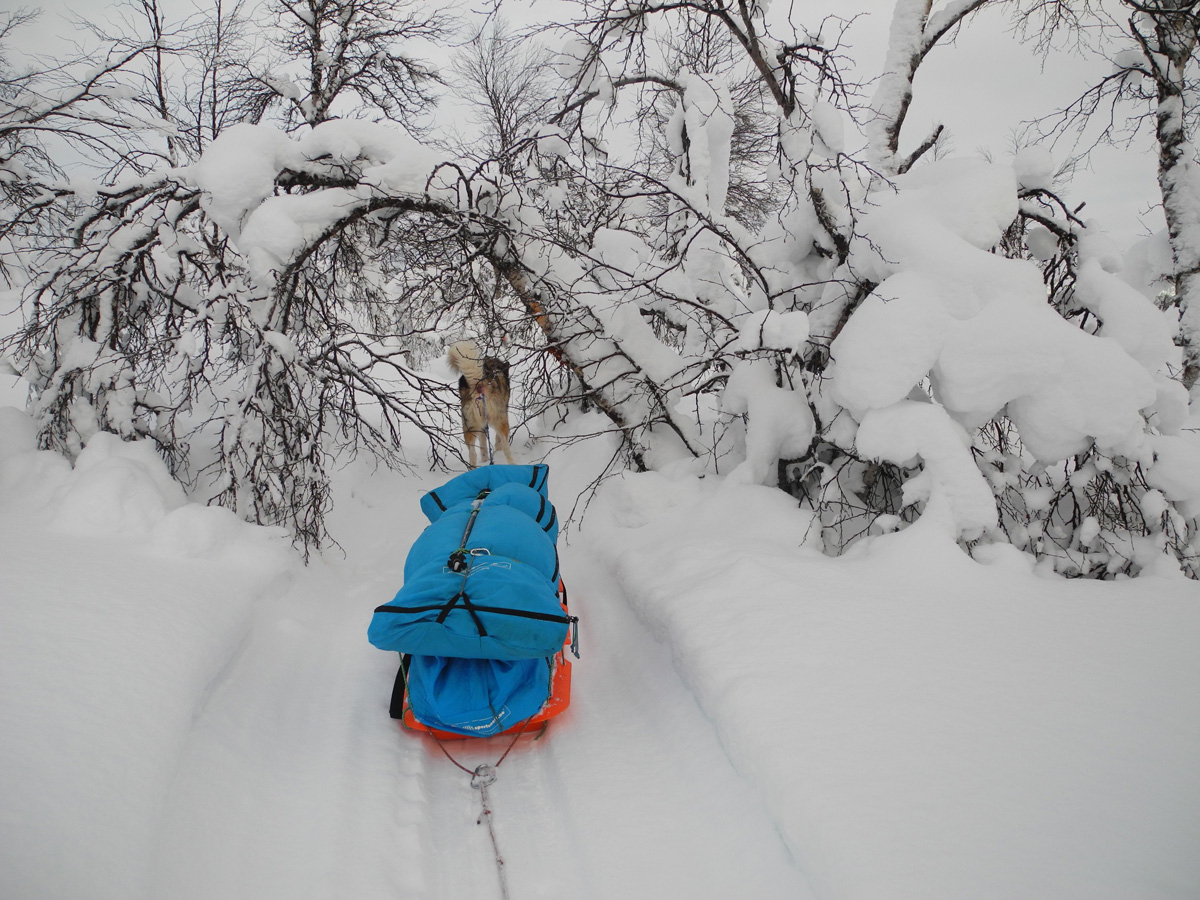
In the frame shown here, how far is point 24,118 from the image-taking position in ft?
17.3

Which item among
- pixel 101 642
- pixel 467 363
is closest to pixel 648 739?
pixel 101 642

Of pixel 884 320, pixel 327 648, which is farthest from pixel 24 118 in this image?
pixel 884 320

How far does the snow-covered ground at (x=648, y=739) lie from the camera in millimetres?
1760

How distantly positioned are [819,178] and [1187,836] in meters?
4.02

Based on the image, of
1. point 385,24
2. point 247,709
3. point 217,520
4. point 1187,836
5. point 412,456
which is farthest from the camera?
point 385,24

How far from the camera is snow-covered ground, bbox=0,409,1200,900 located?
5.77 feet

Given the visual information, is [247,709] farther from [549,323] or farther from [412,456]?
[412,456]

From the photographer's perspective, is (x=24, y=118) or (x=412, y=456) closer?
(x=24, y=118)

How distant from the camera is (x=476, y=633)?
243cm

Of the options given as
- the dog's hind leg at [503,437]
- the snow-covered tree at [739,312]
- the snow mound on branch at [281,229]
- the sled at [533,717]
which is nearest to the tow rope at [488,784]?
the sled at [533,717]

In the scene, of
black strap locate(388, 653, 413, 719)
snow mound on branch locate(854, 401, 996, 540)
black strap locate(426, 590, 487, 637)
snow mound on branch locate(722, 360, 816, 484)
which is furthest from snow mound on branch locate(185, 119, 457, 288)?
snow mound on branch locate(854, 401, 996, 540)

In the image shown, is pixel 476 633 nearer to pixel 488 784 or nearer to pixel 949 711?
pixel 488 784

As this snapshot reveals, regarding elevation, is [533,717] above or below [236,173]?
below

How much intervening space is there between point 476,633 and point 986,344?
3.14m
